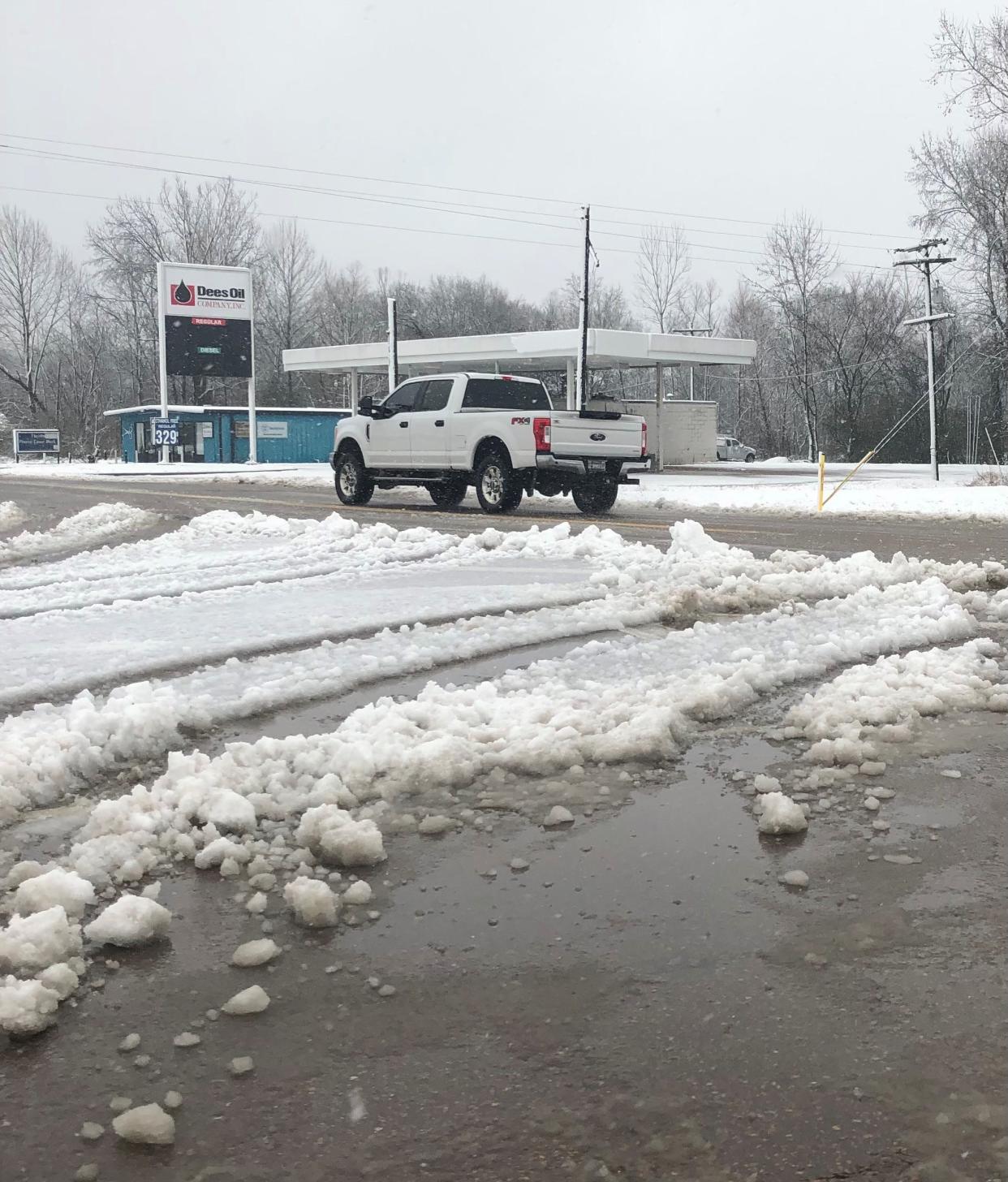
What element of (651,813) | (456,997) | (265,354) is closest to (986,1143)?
(456,997)

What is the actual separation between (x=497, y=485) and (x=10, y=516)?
7246 millimetres

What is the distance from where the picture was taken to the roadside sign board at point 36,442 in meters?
63.4

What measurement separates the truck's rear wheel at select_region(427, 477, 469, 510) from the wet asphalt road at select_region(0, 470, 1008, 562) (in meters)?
0.22

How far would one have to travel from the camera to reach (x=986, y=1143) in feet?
7.00

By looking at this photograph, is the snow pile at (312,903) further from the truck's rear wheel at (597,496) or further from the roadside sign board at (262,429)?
the roadside sign board at (262,429)

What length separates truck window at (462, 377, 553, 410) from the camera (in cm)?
1838

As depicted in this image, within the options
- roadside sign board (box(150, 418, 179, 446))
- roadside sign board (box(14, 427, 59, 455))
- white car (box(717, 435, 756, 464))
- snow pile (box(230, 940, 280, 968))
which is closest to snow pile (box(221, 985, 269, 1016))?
snow pile (box(230, 940, 280, 968))

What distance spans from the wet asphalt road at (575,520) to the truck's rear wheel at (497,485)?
0.70 feet

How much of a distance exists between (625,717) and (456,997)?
240cm

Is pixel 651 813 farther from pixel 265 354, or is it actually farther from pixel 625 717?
pixel 265 354

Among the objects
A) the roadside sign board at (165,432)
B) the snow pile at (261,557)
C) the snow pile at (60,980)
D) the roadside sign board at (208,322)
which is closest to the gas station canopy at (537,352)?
the roadside sign board at (208,322)

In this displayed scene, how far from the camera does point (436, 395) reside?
61.4 feet

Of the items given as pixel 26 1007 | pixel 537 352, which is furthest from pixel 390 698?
pixel 537 352

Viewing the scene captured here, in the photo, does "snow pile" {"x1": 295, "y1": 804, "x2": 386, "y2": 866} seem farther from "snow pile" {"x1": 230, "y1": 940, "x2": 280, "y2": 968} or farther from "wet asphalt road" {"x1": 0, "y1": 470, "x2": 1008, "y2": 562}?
"wet asphalt road" {"x1": 0, "y1": 470, "x2": 1008, "y2": 562}
